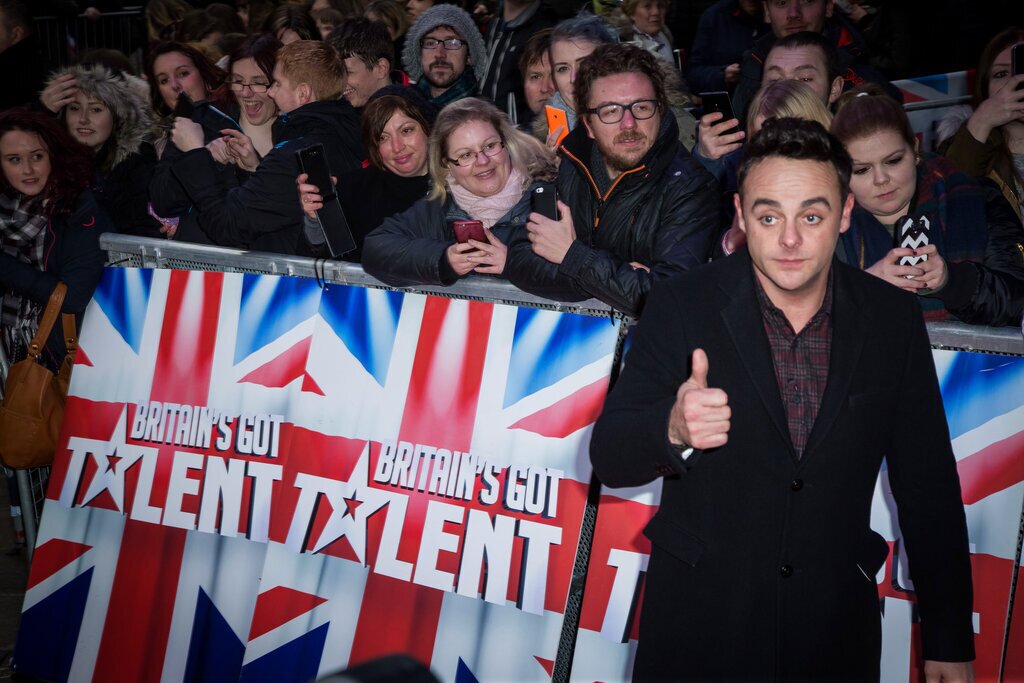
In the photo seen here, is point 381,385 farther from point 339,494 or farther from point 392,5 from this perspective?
point 392,5

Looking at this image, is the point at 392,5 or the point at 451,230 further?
the point at 392,5

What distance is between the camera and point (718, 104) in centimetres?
480

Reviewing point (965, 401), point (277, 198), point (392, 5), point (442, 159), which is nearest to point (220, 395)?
point (277, 198)

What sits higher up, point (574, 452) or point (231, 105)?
point (231, 105)

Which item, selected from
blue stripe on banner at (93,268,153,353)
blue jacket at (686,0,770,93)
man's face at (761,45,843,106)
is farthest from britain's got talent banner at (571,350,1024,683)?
blue jacket at (686,0,770,93)

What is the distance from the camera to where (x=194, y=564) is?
498 cm

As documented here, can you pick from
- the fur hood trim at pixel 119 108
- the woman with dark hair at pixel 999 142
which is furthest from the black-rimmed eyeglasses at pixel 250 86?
the woman with dark hair at pixel 999 142

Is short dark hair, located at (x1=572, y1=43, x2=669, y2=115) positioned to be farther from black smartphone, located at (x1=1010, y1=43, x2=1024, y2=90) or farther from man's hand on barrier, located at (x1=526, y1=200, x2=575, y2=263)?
black smartphone, located at (x1=1010, y1=43, x2=1024, y2=90)

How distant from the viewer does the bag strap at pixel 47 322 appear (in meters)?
5.73

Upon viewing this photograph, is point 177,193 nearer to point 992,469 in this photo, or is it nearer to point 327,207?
point 327,207

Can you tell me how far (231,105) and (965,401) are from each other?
4931mm

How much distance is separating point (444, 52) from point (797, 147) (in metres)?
4.19

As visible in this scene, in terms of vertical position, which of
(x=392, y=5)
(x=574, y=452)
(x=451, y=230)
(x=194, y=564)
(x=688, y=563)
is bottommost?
(x=194, y=564)

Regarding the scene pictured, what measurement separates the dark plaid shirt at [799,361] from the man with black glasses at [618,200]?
3.81 feet
